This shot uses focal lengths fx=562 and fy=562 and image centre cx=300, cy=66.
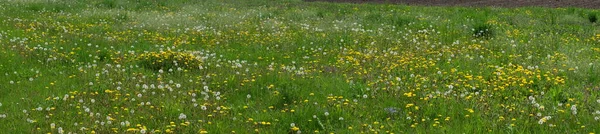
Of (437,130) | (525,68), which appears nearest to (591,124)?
(437,130)

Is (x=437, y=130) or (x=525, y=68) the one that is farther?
(x=525, y=68)

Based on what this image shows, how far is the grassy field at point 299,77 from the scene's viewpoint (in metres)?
6.46

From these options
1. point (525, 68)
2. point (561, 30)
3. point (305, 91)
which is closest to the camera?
point (305, 91)

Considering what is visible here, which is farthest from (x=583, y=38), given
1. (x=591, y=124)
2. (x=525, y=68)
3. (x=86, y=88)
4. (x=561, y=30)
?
(x=86, y=88)

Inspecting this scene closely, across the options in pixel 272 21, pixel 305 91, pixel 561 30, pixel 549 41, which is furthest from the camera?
pixel 272 21

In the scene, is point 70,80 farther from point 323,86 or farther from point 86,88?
point 323,86

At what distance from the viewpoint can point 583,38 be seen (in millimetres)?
13156

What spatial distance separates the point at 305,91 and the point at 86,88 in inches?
123

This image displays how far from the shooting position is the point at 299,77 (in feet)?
29.5

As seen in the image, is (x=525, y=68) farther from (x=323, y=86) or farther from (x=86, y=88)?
(x=86, y=88)

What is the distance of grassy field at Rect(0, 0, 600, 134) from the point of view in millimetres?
6465

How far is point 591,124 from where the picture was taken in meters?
6.10

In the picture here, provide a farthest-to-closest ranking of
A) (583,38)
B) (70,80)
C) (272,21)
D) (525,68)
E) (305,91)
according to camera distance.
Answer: (272,21) < (583,38) < (525,68) < (70,80) < (305,91)

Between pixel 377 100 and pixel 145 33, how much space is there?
8199mm
